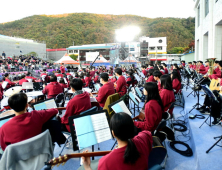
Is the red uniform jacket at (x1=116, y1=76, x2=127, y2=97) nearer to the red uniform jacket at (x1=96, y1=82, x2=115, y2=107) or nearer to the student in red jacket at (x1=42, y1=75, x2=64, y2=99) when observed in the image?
the red uniform jacket at (x1=96, y1=82, x2=115, y2=107)

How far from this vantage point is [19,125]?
6.87ft

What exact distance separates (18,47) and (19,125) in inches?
1724

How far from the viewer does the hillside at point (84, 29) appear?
2837 inches

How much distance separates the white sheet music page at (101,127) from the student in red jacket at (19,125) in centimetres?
80

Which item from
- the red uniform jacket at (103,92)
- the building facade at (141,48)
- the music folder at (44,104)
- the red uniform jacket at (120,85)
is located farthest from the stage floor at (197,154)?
the building facade at (141,48)

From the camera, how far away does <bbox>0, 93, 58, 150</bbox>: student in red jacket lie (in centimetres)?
208

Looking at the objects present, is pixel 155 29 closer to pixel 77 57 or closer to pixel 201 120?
pixel 77 57

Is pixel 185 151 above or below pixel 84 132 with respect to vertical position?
below

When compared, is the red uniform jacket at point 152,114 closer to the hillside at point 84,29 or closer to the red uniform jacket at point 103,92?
the red uniform jacket at point 103,92

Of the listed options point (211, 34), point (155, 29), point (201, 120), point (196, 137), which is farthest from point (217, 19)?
point (155, 29)

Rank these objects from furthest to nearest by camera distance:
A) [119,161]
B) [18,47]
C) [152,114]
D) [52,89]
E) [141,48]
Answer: [141,48]
[18,47]
[52,89]
[152,114]
[119,161]

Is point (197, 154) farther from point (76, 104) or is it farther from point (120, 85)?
point (120, 85)

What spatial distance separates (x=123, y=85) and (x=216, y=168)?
3.73 m

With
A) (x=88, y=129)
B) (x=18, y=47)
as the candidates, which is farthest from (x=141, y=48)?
(x=88, y=129)
